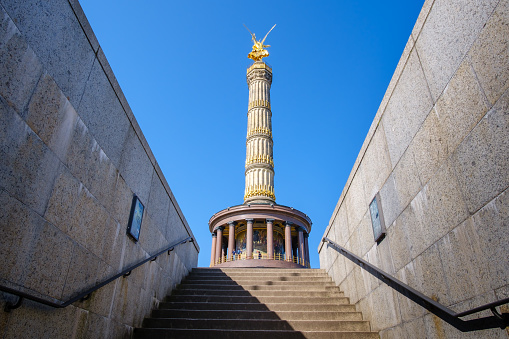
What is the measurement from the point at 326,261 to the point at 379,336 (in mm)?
3899

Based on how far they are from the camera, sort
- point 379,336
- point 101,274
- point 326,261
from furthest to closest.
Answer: point 326,261 < point 379,336 < point 101,274

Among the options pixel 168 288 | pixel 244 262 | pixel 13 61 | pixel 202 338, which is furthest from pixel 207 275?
pixel 244 262

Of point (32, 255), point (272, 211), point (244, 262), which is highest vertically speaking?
point (272, 211)

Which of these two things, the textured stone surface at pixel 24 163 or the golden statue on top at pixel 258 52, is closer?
the textured stone surface at pixel 24 163

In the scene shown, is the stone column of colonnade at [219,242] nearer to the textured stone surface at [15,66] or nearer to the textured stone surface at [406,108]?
the textured stone surface at [406,108]

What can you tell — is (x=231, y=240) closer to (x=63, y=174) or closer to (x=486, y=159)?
(x=63, y=174)

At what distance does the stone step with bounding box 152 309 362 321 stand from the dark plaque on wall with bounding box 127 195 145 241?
5.52 feet

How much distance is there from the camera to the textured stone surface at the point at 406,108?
3.73m

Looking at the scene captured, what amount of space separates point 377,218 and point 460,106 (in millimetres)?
2393

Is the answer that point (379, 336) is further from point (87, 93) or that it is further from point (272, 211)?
point (272, 211)

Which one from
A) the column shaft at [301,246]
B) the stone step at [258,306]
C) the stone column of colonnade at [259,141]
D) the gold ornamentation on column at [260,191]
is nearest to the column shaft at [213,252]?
the stone column of colonnade at [259,141]

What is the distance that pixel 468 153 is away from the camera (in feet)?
9.50

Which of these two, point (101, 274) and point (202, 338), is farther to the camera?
point (202, 338)

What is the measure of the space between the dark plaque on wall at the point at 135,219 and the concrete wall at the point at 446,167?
3.41 meters
